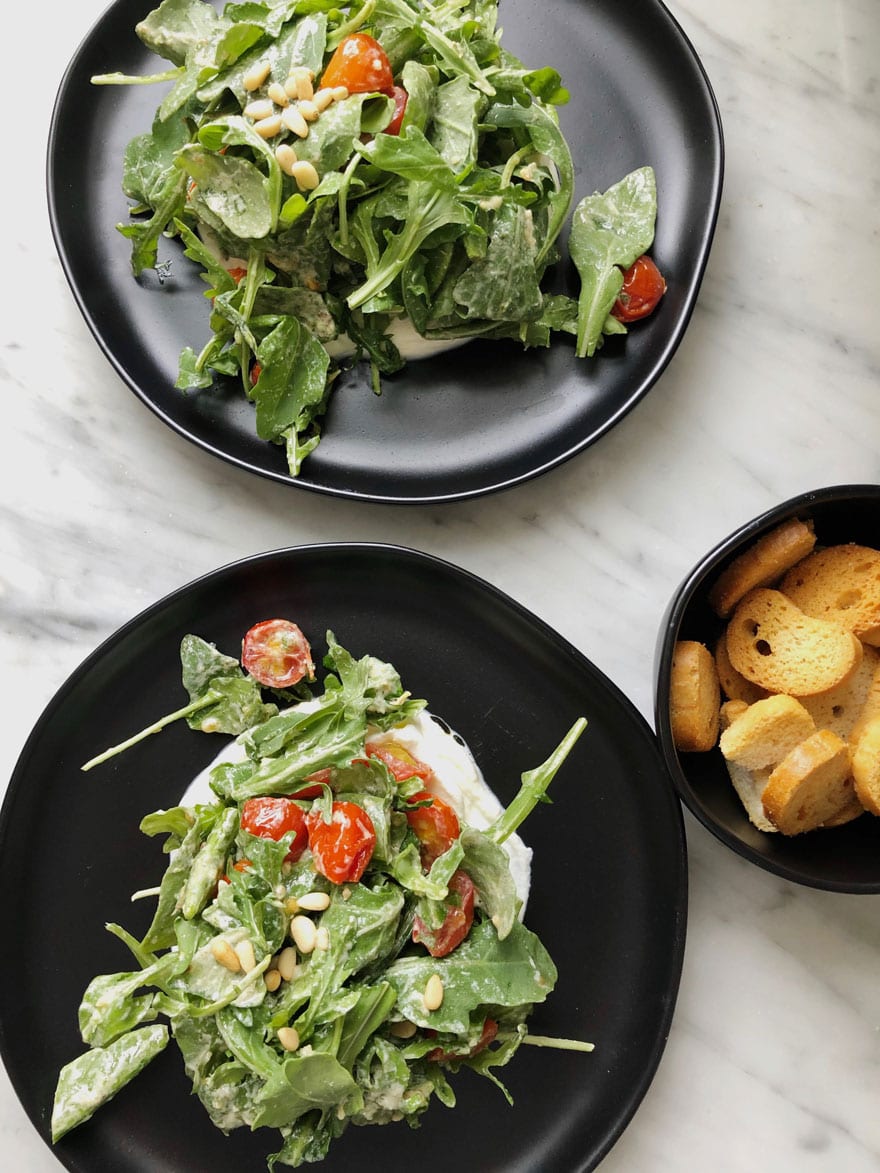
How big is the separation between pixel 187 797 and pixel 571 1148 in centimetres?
88

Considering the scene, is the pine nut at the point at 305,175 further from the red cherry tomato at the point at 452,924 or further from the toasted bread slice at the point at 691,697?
the red cherry tomato at the point at 452,924

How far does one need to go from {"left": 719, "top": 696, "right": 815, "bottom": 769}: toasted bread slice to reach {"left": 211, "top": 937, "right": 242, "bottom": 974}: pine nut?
79cm

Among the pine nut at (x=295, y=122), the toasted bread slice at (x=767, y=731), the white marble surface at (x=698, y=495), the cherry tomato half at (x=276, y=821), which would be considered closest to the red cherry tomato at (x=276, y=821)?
the cherry tomato half at (x=276, y=821)

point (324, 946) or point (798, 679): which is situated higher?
point (798, 679)

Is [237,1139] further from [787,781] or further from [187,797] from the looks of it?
[787,781]

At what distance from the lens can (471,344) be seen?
1782mm

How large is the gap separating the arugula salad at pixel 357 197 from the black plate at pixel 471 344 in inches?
2.0

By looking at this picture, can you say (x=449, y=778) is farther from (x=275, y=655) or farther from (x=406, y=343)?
(x=406, y=343)

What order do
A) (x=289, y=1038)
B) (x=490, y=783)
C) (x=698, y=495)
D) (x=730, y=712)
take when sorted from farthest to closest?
(x=698, y=495) → (x=490, y=783) → (x=730, y=712) → (x=289, y=1038)

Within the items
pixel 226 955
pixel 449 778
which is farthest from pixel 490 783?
pixel 226 955

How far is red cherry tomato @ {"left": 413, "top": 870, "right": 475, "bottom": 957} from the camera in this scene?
4.86ft

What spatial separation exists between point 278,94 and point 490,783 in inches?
45.6

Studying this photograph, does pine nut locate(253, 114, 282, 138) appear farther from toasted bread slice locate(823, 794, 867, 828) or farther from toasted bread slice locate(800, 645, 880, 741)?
toasted bread slice locate(823, 794, 867, 828)

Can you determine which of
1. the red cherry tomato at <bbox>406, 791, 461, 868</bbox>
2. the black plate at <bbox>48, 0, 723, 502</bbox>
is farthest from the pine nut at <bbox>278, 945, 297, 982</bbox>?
the black plate at <bbox>48, 0, 723, 502</bbox>
